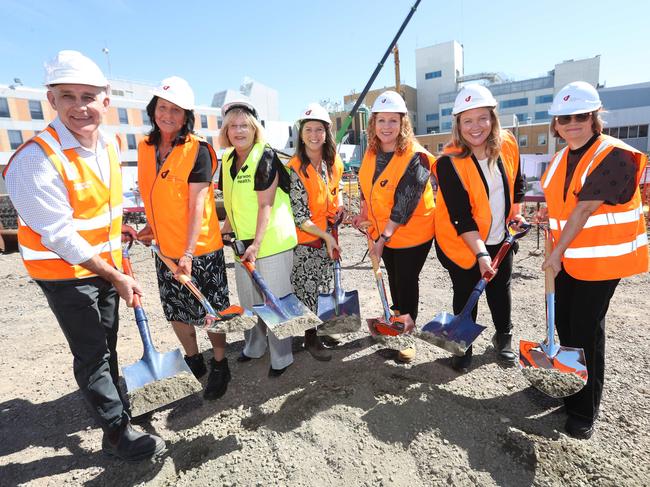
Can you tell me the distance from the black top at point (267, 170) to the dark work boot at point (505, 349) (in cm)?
219

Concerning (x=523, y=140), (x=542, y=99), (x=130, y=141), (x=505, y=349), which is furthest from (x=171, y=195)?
(x=542, y=99)

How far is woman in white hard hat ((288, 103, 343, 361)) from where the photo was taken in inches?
125

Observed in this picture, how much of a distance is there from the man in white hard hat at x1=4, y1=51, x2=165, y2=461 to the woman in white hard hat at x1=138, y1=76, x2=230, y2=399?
280 mm

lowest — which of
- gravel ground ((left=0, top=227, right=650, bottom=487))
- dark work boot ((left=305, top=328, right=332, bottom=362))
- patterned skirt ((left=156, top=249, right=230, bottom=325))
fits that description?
gravel ground ((left=0, top=227, right=650, bottom=487))

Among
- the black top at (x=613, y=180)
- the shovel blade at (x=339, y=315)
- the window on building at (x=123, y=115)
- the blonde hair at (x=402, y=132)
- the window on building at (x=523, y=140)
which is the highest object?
the window on building at (x=123, y=115)

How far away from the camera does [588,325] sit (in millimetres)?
2395

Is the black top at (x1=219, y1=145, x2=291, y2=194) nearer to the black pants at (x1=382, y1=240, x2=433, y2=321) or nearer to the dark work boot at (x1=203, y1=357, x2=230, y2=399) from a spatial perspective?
the black pants at (x1=382, y1=240, x2=433, y2=321)

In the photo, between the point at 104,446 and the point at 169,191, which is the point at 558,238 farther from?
the point at 104,446

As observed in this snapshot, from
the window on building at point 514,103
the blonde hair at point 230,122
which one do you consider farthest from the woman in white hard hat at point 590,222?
the window on building at point 514,103

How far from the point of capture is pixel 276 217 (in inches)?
118

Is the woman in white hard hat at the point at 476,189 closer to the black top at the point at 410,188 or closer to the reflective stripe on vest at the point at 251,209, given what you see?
the black top at the point at 410,188

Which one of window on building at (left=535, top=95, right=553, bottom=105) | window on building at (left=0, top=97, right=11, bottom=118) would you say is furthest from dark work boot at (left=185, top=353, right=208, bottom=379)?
window on building at (left=535, top=95, right=553, bottom=105)

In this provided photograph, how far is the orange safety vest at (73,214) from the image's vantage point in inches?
81.7

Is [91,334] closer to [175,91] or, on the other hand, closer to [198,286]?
[198,286]
